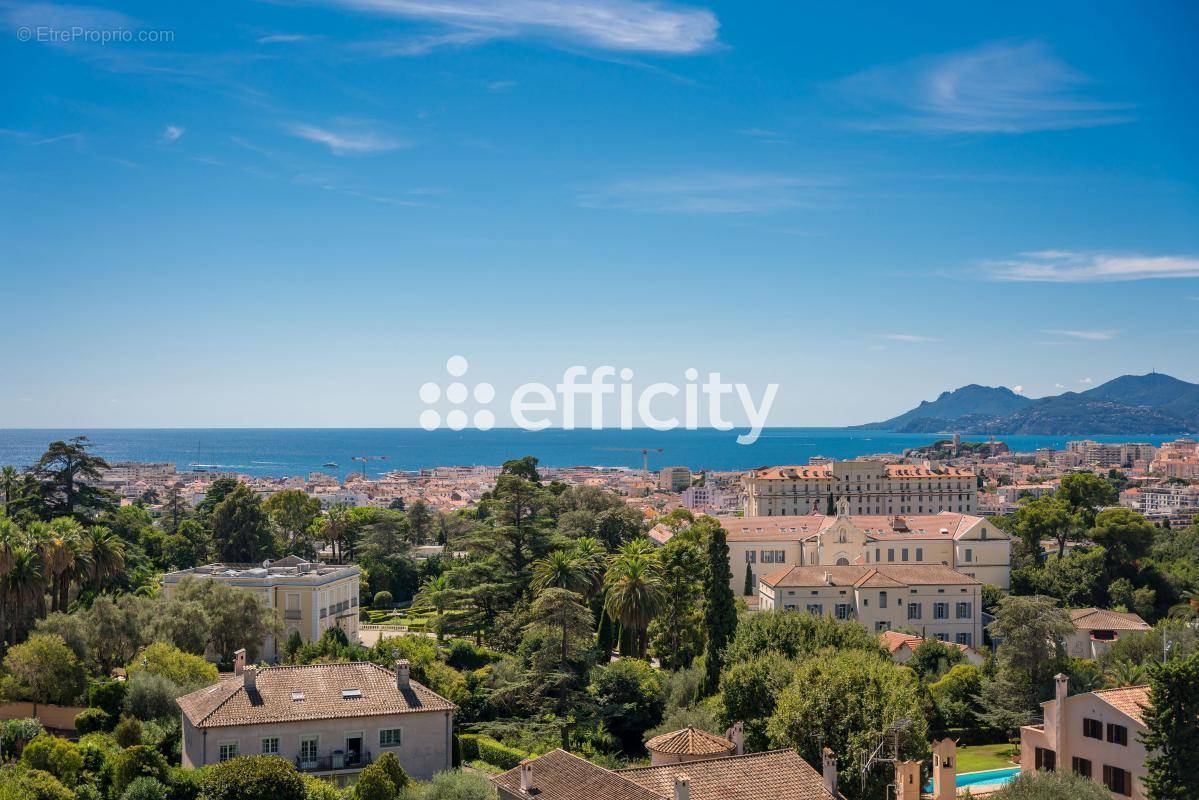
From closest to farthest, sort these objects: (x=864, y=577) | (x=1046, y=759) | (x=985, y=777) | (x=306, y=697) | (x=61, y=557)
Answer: (x=306, y=697) → (x=1046, y=759) → (x=985, y=777) → (x=61, y=557) → (x=864, y=577)

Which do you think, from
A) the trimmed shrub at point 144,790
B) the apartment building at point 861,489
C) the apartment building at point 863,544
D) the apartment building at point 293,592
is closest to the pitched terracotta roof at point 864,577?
the apartment building at point 863,544

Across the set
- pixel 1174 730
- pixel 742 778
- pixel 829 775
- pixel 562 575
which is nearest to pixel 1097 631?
pixel 562 575

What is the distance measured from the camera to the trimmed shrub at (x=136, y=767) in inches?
1023

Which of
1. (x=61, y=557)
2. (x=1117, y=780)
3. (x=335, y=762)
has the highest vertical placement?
(x=61, y=557)

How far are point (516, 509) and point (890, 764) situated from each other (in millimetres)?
26483

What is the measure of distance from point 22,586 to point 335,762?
15.7 metres

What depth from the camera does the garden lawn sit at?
35312mm

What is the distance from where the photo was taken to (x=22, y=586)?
36.3 metres

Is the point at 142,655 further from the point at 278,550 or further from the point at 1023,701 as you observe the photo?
the point at 1023,701

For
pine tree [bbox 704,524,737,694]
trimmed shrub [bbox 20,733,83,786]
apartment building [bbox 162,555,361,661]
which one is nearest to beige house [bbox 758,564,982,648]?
pine tree [bbox 704,524,737,694]

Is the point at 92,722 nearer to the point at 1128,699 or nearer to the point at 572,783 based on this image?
the point at 572,783

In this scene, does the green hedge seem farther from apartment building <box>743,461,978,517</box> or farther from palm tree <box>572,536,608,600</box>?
apartment building <box>743,461,978,517</box>

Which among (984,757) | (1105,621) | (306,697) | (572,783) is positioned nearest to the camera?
(572,783)

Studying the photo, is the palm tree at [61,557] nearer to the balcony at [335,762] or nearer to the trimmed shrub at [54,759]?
the trimmed shrub at [54,759]
